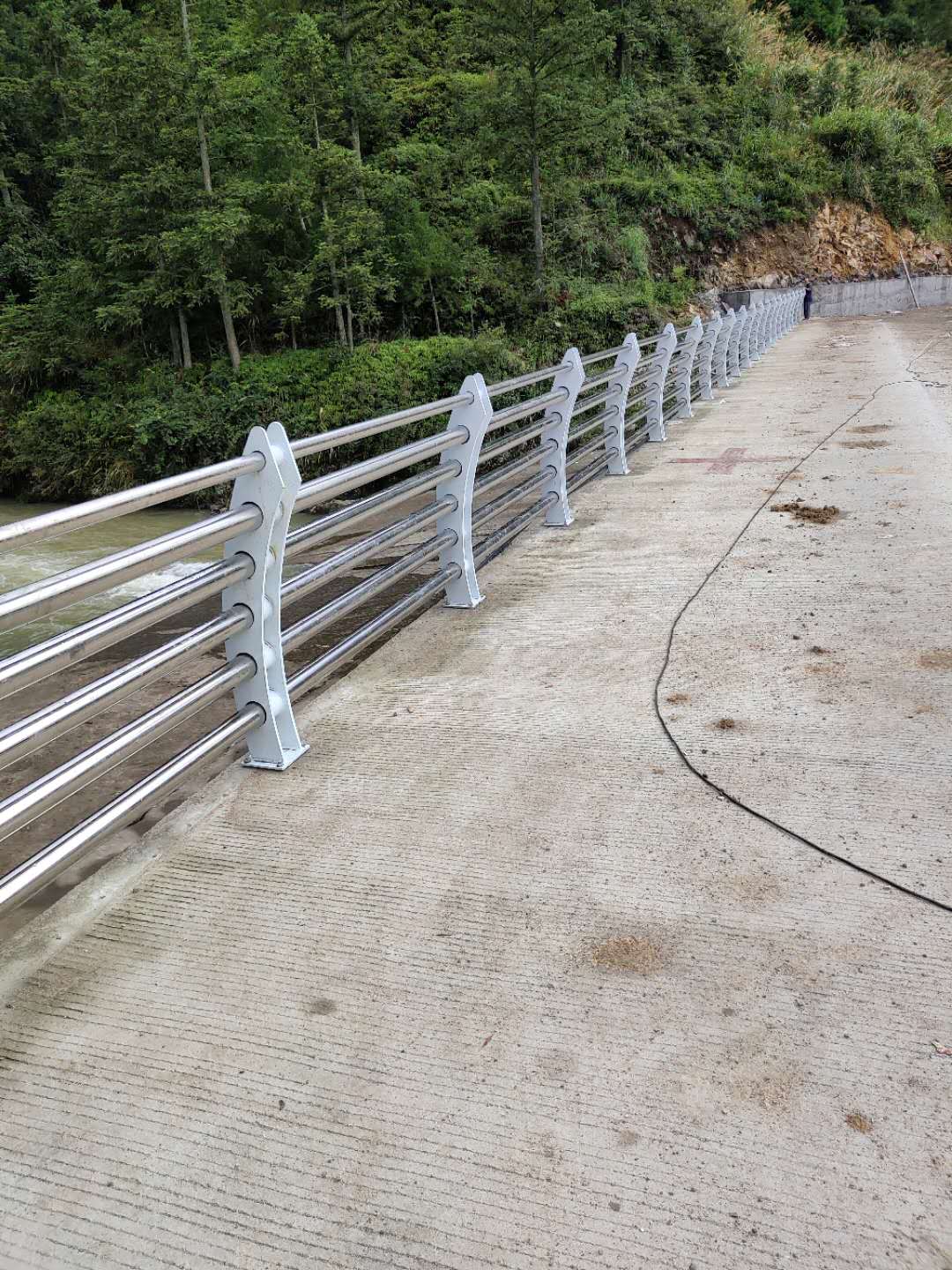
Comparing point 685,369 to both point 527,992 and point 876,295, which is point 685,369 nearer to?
point 527,992

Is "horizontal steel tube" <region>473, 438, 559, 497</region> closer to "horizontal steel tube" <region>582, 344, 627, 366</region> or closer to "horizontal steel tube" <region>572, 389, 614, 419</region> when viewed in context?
"horizontal steel tube" <region>572, 389, 614, 419</region>

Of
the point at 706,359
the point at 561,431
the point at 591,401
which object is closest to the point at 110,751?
the point at 561,431

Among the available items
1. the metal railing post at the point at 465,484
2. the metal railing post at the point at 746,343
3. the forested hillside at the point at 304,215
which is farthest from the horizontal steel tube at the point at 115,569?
the forested hillside at the point at 304,215

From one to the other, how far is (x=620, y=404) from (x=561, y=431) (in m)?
1.94

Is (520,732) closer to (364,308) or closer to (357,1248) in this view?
(357,1248)

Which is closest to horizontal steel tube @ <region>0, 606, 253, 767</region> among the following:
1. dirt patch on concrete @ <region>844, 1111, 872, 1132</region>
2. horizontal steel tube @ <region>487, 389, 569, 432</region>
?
dirt patch on concrete @ <region>844, 1111, 872, 1132</region>

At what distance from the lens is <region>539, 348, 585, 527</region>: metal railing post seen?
6.91 m

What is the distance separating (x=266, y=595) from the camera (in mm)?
3428

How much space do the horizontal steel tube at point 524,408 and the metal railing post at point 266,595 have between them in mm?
2066

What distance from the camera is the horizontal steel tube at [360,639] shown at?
3.80m

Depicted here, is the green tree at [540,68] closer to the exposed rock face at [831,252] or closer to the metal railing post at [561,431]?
the exposed rock face at [831,252]

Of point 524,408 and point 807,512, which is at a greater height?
point 524,408

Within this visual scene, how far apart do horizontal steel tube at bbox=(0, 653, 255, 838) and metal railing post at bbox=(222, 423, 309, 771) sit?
0.24 ft

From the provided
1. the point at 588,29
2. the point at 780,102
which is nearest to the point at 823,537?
the point at 588,29
